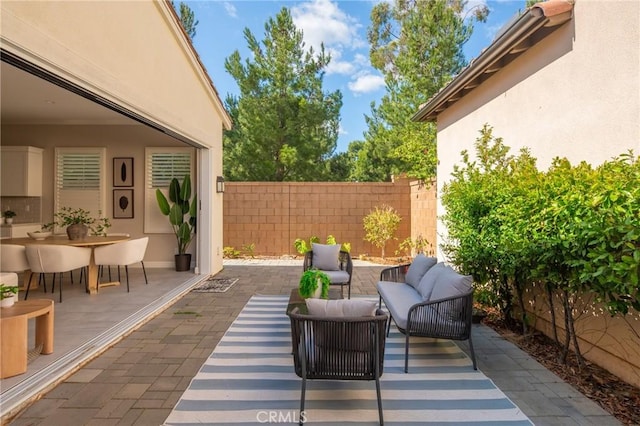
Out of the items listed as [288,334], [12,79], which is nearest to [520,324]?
[288,334]

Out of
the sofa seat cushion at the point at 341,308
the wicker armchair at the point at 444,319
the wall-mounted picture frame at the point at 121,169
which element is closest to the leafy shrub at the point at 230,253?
the wall-mounted picture frame at the point at 121,169

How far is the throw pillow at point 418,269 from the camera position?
181 inches

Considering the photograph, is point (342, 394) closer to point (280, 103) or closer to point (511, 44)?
point (511, 44)

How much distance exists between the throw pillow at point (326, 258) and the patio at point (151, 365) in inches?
51.7

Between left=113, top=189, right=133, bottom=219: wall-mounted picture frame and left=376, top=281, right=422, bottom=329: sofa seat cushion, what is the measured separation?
615 centimetres

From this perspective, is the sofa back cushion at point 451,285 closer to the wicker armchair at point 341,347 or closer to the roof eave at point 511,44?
the wicker armchair at point 341,347

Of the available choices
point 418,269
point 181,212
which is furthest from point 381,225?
point 181,212

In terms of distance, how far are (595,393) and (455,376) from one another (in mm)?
1075

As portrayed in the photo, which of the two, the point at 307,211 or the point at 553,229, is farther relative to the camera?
the point at 307,211

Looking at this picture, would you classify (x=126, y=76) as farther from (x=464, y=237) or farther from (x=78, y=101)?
(x=464, y=237)

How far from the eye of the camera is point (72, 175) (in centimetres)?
789

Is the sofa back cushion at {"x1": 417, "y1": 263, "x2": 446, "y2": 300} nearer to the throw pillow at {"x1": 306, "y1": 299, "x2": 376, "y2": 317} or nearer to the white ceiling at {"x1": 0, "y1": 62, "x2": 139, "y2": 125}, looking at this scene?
the throw pillow at {"x1": 306, "y1": 299, "x2": 376, "y2": 317}

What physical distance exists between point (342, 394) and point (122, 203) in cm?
714

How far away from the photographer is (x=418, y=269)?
4.67m
